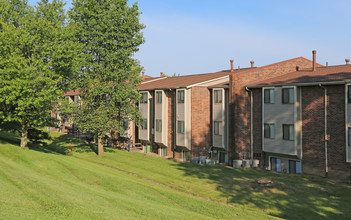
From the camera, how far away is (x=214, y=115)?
36562mm

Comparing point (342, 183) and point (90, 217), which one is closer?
point (90, 217)

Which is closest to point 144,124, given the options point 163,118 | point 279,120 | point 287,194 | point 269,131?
point 163,118

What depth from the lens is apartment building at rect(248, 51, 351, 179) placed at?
87.4 ft

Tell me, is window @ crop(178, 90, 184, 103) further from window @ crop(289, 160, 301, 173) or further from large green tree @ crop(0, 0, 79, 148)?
window @ crop(289, 160, 301, 173)

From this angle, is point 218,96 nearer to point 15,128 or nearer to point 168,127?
point 168,127

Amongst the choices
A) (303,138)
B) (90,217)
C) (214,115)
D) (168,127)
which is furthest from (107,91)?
(90,217)

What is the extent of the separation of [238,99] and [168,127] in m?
10.3

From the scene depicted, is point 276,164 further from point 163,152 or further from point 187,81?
point 187,81

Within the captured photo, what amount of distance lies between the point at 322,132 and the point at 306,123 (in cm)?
158

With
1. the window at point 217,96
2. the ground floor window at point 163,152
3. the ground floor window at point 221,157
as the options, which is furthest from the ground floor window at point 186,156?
the window at point 217,96

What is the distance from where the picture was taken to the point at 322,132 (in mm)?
27766

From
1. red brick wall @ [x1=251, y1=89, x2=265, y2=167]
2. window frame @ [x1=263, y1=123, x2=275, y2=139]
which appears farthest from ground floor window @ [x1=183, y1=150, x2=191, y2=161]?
window frame @ [x1=263, y1=123, x2=275, y2=139]

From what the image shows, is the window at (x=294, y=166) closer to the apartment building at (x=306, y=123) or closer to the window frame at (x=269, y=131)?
the apartment building at (x=306, y=123)

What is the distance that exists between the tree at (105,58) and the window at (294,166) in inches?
683
